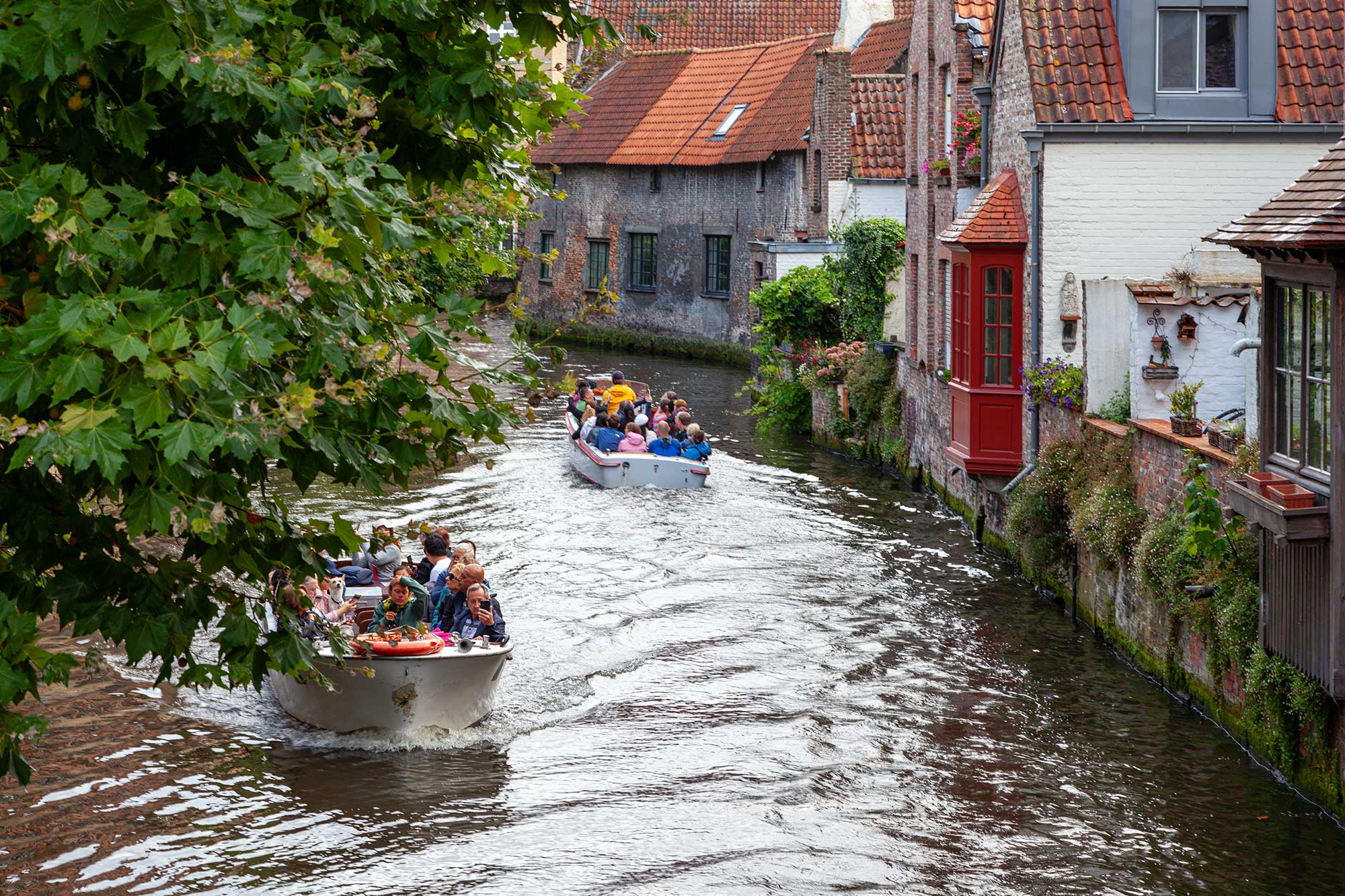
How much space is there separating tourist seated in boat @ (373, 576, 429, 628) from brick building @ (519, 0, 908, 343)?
2042 cm

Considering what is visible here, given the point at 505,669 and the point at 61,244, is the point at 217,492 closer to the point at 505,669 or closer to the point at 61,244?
the point at 61,244

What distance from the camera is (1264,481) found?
1071 centimetres

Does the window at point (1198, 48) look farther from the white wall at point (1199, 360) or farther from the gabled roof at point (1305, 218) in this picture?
the gabled roof at point (1305, 218)

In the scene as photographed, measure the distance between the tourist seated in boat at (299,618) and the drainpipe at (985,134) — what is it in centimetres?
1133

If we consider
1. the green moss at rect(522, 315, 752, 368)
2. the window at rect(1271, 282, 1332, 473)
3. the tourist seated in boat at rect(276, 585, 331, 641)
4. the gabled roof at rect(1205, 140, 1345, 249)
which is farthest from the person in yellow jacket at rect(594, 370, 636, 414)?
the window at rect(1271, 282, 1332, 473)

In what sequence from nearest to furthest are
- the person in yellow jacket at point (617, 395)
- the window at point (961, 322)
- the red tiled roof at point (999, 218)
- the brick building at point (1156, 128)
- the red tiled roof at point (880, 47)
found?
1. the brick building at point (1156, 128)
2. the red tiled roof at point (999, 218)
3. the window at point (961, 322)
4. the person in yellow jacket at point (617, 395)
5. the red tiled roof at point (880, 47)

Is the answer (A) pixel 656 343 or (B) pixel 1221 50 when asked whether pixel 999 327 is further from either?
(A) pixel 656 343

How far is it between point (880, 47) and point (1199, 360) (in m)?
26.1

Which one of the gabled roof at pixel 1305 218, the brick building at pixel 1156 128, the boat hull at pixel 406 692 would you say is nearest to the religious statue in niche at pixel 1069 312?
the brick building at pixel 1156 128

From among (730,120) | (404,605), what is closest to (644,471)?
(404,605)

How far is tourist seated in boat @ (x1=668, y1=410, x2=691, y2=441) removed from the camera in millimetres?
25391

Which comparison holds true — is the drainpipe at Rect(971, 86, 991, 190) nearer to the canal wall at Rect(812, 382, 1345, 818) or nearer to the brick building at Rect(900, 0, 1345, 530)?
the brick building at Rect(900, 0, 1345, 530)

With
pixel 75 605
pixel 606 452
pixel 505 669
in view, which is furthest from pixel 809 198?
pixel 75 605

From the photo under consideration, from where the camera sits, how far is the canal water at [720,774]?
10305 millimetres
